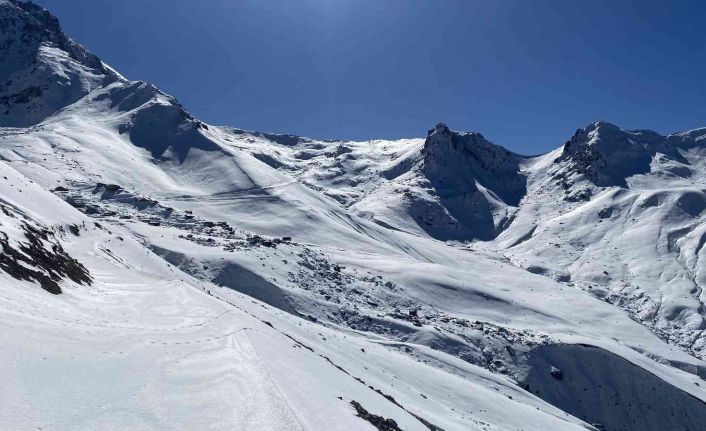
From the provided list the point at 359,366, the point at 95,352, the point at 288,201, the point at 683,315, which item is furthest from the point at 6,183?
the point at 683,315

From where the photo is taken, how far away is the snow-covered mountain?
14766 millimetres

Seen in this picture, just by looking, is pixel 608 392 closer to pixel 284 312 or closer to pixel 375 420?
pixel 284 312

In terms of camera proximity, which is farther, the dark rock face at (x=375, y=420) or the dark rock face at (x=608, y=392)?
the dark rock face at (x=608, y=392)

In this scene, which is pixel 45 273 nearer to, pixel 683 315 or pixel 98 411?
pixel 98 411

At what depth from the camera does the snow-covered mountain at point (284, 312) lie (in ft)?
48.4

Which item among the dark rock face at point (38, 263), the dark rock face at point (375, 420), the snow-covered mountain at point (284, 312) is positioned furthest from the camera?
the dark rock face at point (38, 263)

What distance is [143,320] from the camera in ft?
80.9

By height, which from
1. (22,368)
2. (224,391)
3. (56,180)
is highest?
(56,180)

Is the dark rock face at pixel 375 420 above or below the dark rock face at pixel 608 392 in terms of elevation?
below

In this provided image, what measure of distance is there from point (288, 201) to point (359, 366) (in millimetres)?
119082

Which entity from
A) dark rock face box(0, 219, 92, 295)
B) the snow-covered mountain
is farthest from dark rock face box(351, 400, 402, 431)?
dark rock face box(0, 219, 92, 295)

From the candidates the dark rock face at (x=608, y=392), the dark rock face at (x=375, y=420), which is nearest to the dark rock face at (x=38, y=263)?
the dark rock face at (x=375, y=420)

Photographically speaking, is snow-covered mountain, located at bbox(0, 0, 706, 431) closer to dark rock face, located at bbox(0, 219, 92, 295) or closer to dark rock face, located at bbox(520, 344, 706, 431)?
dark rock face, located at bbox(0, 219, 92, 295)

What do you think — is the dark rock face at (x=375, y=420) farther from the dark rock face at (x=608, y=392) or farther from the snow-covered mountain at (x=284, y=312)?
the dark rock face at (x=608, y=392)
